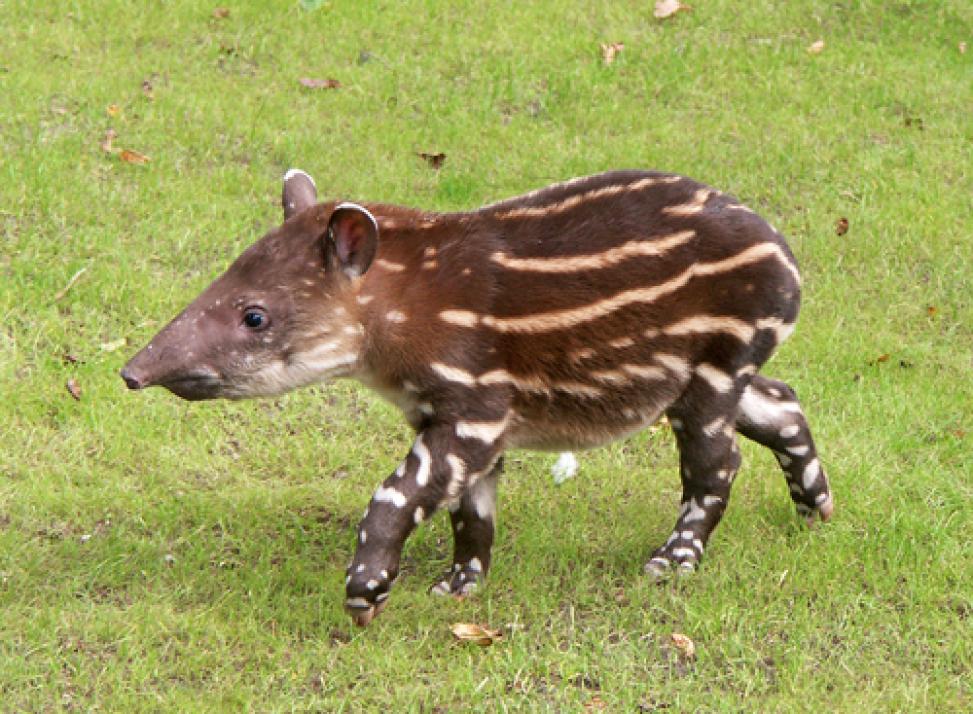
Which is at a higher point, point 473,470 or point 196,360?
point 196,360

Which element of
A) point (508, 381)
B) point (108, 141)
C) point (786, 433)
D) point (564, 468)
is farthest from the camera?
point (108, 141)

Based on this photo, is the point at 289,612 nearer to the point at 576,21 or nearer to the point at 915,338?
the point at 915,338

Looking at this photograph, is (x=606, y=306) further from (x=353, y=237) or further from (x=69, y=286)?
(x=69, y=286)

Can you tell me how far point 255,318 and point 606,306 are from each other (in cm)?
130

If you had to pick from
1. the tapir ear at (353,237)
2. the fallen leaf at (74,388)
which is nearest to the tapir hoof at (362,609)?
the tapir ear at (353,237)

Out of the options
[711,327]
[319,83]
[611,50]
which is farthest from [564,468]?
[611,50]

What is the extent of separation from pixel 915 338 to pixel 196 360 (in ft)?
14.4

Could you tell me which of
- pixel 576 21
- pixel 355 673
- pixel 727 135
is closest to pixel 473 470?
pixel 355 673

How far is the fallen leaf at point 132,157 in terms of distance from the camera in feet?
29.8

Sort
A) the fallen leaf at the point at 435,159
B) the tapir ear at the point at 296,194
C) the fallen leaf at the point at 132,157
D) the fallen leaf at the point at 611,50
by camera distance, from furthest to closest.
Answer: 1. the fallen leaf at the point at 611,50
2. the fallen leaf at the point at 435,159
3. the fallen leaf at the point at 132,157
4. the tapir ear at the point at 296,194

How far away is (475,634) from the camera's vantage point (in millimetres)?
5809

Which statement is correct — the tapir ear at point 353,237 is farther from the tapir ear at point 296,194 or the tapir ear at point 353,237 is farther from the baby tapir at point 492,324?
the tapir ear at point 296,194

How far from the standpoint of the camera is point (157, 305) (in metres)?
7.90

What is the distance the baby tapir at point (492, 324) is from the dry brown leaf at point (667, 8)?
552 centimetres
